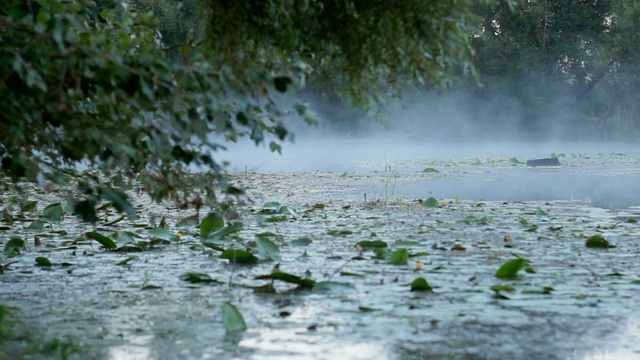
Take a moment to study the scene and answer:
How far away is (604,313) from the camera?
145 inches

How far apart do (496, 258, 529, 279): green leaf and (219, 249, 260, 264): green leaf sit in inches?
53.4

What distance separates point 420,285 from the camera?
161 inches

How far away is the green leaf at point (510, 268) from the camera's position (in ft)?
14.5

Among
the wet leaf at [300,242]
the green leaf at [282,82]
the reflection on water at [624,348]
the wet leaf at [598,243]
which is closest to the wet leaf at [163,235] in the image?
the wet leaf at [300,242]

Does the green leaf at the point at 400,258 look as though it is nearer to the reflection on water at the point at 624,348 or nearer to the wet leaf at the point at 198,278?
the wet leaf at the point at 198,278

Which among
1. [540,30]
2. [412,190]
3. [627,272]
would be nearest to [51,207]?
[627,272]

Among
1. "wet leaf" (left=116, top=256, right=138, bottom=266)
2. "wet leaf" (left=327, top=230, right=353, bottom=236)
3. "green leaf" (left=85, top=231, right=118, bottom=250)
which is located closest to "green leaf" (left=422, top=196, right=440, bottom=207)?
"wet leaf" (left=327, top=230, right=353, bottom=236)

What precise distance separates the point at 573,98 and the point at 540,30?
3.60m

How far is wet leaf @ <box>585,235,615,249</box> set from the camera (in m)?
5.55

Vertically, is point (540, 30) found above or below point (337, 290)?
above

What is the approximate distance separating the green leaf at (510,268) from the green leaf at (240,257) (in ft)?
4.45

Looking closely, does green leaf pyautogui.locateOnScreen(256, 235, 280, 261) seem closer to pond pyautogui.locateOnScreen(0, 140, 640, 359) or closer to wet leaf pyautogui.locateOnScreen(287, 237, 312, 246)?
pond pyautogui.locateOnScreen(0, 140, 640, 359)

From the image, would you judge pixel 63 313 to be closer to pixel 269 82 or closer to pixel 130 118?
pixel 130 118

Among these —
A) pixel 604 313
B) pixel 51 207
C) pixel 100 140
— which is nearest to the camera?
pixel 100 140
